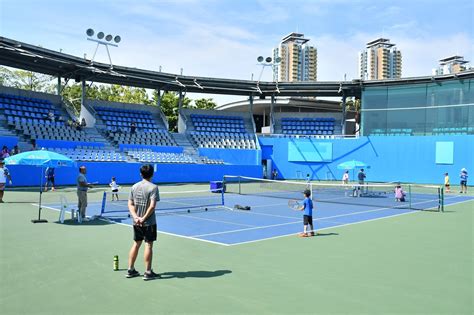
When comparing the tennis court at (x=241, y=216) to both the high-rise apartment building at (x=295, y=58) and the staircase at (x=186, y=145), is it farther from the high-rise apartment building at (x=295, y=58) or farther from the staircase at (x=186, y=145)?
the high-rise apartment building at (x=295, y=58)

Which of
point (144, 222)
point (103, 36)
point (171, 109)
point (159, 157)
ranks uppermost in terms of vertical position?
point (103, 36)

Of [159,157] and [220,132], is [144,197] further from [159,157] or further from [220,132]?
[220,132]

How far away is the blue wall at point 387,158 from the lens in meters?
39.6

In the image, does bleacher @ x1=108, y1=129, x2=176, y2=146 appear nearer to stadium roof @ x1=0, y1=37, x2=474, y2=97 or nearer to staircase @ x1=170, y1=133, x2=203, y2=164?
staircase @ x1=170, y1=133, x2=203, y2=164

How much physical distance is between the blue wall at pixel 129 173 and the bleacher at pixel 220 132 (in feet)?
14.3

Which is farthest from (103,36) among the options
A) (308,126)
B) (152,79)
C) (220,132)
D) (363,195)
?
(363,195)

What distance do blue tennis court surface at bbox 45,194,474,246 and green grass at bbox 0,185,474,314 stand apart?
3.34 ft

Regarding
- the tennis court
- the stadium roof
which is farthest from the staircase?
the tennis court

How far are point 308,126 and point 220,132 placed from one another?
34.0 feet

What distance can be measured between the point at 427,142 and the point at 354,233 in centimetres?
3186

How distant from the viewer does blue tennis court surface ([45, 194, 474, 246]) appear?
1238 cm

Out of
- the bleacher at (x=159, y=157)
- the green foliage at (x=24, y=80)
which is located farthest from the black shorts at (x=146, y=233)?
the green foliage at (x=24, y=80)

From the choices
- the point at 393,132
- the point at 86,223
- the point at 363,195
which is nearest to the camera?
the point at 86,223

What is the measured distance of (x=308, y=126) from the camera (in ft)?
163
